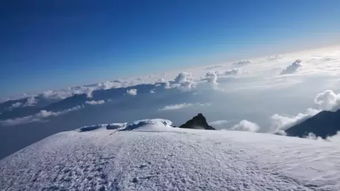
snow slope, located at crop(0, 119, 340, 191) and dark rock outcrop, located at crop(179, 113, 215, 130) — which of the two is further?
dark rock outcrop, located at crop(179, 113, 215, 130)

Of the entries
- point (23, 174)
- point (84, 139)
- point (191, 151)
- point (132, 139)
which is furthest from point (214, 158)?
point (84, 139)

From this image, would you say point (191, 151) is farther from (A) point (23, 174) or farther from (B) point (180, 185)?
(A) point (23, 174)

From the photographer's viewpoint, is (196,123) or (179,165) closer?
(179,165)

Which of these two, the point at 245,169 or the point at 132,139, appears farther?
the point at 132,139

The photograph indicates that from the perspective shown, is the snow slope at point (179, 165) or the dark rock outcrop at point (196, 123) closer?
the snow slope at point (179, 165)

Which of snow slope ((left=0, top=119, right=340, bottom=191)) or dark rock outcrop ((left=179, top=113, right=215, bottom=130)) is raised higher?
dark rock outcrop ((left=179, top=113, right=215, bottom=130))

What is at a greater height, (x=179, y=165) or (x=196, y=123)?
(x=196, y=123)

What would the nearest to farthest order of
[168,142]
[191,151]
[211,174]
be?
1. [211,174]
2. [191,151]
3. [168,142]

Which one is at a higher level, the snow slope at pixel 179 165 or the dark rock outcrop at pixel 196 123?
the dark rock outcrop at pixel 196 123
